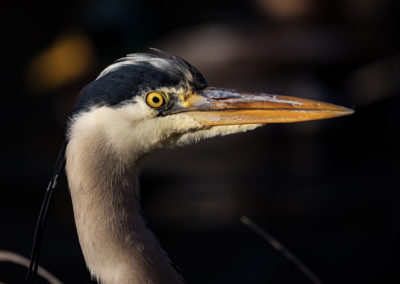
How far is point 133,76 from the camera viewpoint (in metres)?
2.99

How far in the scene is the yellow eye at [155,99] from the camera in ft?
9.94

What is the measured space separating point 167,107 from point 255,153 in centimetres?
560

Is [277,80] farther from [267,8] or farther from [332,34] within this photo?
[267,8]

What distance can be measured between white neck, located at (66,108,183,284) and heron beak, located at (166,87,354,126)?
15.1 inches

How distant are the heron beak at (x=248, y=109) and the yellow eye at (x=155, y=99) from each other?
11cm

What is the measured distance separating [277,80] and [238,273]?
2.99 meters

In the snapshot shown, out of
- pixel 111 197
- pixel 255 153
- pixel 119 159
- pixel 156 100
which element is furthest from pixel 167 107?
pixel 255 153

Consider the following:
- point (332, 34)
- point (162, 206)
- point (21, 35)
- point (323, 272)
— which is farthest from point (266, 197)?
point (21, 35)

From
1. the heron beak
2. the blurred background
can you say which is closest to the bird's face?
the heron beak

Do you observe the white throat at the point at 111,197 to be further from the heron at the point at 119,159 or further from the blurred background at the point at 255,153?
the blurred background at the point at 255,153

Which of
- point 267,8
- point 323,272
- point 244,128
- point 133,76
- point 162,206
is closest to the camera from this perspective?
point 133,76

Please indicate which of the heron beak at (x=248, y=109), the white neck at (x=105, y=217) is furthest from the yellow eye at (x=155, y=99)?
the white neck at (x=105, y=217)

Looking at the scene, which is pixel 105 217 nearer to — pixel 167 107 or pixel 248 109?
pixel 167 107

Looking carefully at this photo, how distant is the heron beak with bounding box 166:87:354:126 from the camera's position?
3.16 metres
